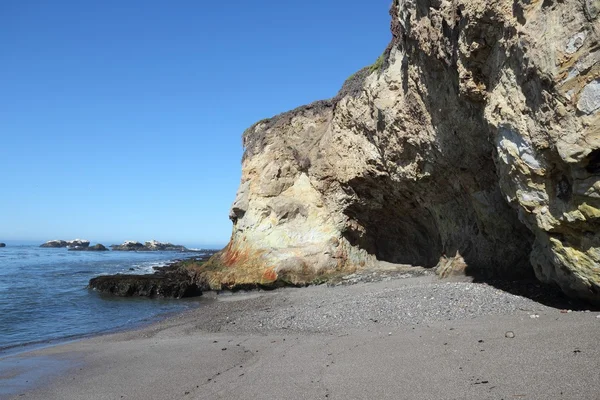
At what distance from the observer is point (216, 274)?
72.5 feet

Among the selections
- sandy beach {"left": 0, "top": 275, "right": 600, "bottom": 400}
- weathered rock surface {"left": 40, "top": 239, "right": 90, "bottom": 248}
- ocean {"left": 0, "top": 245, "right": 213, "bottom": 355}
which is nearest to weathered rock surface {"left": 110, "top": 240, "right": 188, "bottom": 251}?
weathered rock surface {"left": 40, "top": 239, "right": 90, "bottom": 248}

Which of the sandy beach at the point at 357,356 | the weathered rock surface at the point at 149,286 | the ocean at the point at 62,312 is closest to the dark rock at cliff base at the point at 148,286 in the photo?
the weathered rock surface at the point at 149,286

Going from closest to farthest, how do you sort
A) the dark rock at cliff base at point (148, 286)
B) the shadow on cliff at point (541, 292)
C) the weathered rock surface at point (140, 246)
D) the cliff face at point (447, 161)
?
the cliff face at point (447, 161) → the shadow on cliff at point (541, 292) → the dark rock at cliff base at point (148, 286) → the weathered rock surface at point (140, 246)

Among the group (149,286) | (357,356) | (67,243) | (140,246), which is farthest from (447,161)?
(67,243)

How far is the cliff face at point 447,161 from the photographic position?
24.0ft

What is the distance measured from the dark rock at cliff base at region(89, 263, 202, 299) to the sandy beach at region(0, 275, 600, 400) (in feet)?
30.3

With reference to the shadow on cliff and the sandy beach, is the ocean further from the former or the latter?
the shadow on cliff

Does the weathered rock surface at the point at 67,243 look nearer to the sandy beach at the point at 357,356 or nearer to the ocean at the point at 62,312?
the ocean at the point at 62,312

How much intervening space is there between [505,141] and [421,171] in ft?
20.7

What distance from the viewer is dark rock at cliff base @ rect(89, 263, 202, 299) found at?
71.0 ft

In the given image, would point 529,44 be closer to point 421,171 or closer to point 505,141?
point 505,141

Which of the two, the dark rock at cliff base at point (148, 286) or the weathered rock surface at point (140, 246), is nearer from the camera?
the dark rock at cliff base at point (148, 286)

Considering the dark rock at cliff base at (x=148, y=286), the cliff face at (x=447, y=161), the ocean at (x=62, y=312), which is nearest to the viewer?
the cliff face at (x=447, y=161)

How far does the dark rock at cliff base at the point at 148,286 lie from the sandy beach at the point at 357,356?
30.3 ft
